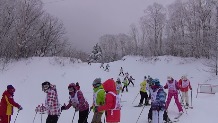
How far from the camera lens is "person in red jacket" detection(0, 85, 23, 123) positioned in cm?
911

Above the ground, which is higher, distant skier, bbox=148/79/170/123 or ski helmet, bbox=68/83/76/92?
ski helmet, bbox=68/83/76/92

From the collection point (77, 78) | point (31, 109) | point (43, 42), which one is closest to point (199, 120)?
point (31, 109)

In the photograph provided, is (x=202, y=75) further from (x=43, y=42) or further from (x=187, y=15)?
(x=43, y=42)

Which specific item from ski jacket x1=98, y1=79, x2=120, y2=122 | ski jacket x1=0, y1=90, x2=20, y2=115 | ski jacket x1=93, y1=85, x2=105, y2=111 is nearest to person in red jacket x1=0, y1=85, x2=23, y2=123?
ski jacket x1=0, y1=90, x2=20, y2=115

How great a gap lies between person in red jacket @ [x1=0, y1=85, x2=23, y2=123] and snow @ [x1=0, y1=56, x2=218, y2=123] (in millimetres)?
3942

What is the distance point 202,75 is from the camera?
35188mm

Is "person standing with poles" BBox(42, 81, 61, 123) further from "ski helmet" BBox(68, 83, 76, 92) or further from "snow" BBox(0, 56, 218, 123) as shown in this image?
"snow" BBox(0, 56, 218, 123)

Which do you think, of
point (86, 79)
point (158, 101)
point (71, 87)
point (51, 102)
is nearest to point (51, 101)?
point (51, 102)

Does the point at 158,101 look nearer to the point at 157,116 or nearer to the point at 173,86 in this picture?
the point at 157,116

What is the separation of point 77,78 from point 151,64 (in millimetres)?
18892

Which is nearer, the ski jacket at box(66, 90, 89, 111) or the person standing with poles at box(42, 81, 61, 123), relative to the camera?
the person standing with poles at box(42, 81, 61, 123)

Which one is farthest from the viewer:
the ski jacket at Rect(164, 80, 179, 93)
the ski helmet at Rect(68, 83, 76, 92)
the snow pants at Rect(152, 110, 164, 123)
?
the ski jacket at Rect(164, 80, 179, 93)

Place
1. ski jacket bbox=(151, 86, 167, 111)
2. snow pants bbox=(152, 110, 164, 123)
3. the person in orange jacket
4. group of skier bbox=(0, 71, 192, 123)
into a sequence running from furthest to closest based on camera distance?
the person in orange jacket < snow pants bbox=(152, 110, 164, 123) < ski jacket bbox=(151, 86, 167, 111) < group of skier bbox=(0, 71, 192, 123)

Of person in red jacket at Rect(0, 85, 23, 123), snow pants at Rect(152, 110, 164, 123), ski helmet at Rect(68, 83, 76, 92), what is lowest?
snow pants at Rect(152, 110, 164, 123)
